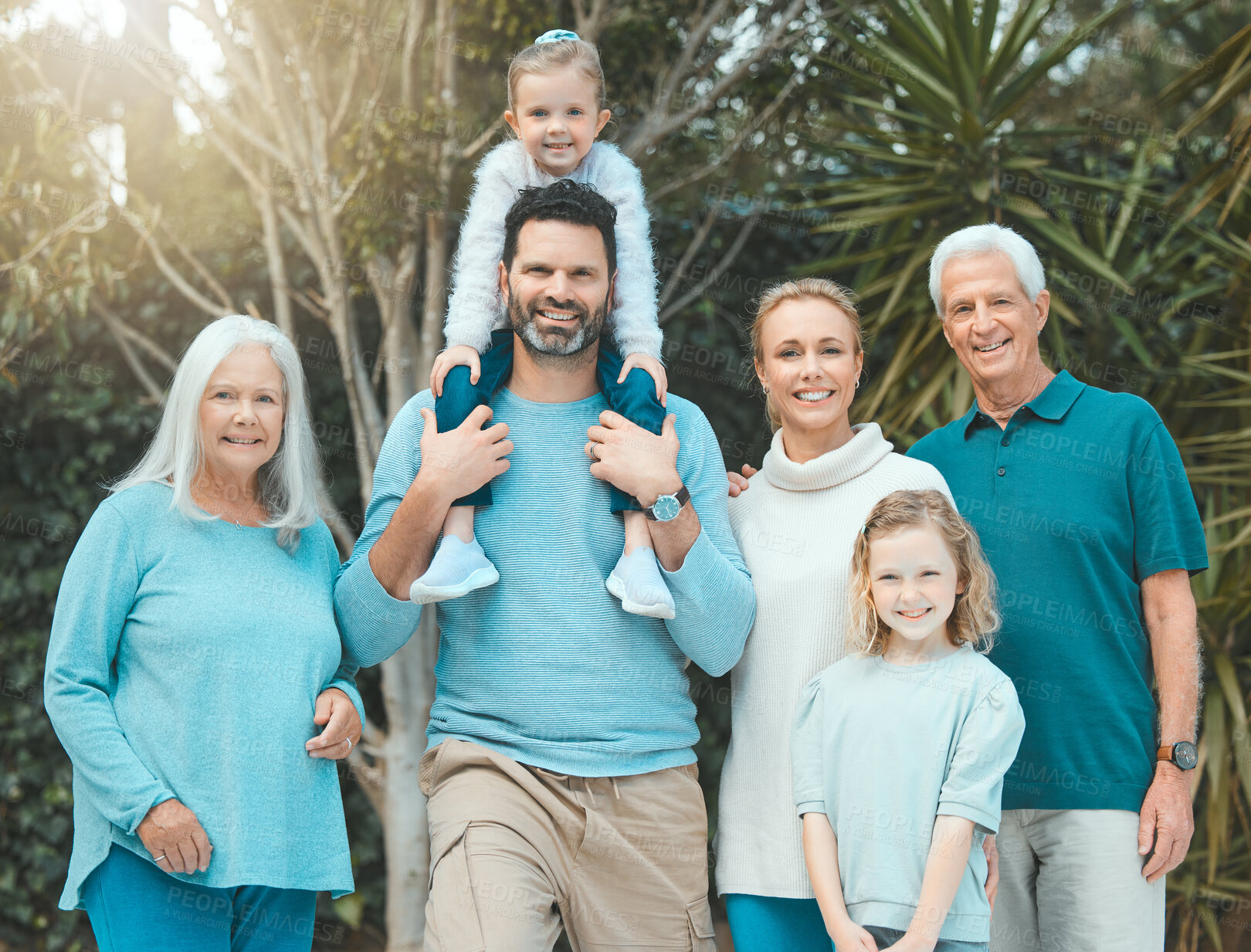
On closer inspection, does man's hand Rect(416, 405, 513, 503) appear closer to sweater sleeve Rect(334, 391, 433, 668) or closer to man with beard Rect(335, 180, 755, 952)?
man with beard Rect(335, 180, 755, 952)

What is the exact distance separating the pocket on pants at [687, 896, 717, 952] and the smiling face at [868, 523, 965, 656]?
2.43 feet

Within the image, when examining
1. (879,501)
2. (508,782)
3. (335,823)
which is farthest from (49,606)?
(879,501)

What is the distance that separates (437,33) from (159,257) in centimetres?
145

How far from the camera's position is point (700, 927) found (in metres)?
2.14

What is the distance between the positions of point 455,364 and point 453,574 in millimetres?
518

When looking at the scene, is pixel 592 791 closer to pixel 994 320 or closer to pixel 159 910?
pixel 159 910

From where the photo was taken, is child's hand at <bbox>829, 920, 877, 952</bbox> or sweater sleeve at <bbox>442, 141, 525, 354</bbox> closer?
child's hand at <bbox>829, 920, 877, 952</bbox>

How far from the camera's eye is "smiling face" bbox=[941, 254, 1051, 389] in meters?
2.40

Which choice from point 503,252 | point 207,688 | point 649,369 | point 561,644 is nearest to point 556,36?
point 503,252

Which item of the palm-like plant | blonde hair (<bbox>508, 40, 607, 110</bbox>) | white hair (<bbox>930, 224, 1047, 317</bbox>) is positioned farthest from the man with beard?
the palm-like plant

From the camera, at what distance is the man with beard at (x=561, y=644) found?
2068mm

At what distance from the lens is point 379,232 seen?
3.89 metres

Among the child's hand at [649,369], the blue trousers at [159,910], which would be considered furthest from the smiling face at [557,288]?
the blue trousers at [159,910]

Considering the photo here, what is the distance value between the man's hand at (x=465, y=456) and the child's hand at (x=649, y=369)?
336 mm
